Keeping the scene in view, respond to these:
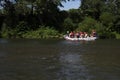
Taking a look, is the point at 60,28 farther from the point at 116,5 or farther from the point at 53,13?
the point at 116,5

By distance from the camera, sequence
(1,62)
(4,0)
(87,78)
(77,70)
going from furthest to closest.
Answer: (4,0) < (1,62) < (77,70) < (87,78)

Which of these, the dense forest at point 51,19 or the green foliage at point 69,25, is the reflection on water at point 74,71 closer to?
the dense forest at point 51,19

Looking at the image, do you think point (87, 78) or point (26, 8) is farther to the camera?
point (26, 8)

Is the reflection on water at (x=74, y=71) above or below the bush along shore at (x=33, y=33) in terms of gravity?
below

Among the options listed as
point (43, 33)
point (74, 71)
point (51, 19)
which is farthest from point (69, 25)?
point (74, 71)

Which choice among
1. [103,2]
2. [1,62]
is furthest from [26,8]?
[1,62]

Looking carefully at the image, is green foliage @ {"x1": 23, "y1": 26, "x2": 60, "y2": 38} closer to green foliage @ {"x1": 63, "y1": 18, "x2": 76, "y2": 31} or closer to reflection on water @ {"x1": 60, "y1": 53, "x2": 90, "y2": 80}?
green foliage @ {"x1": 63, "y1": 18, "x2": 76, "y2": 31}

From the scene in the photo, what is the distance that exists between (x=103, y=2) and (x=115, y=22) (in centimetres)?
569

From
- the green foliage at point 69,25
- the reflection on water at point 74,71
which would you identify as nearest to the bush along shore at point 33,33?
the green foliage at point 69,25

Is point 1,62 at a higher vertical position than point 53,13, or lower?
lower

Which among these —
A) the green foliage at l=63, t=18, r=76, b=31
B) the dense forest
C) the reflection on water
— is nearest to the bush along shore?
the dense forest

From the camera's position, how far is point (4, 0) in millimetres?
79188

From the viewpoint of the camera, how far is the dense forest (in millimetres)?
76188

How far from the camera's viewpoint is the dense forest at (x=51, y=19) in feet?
250
